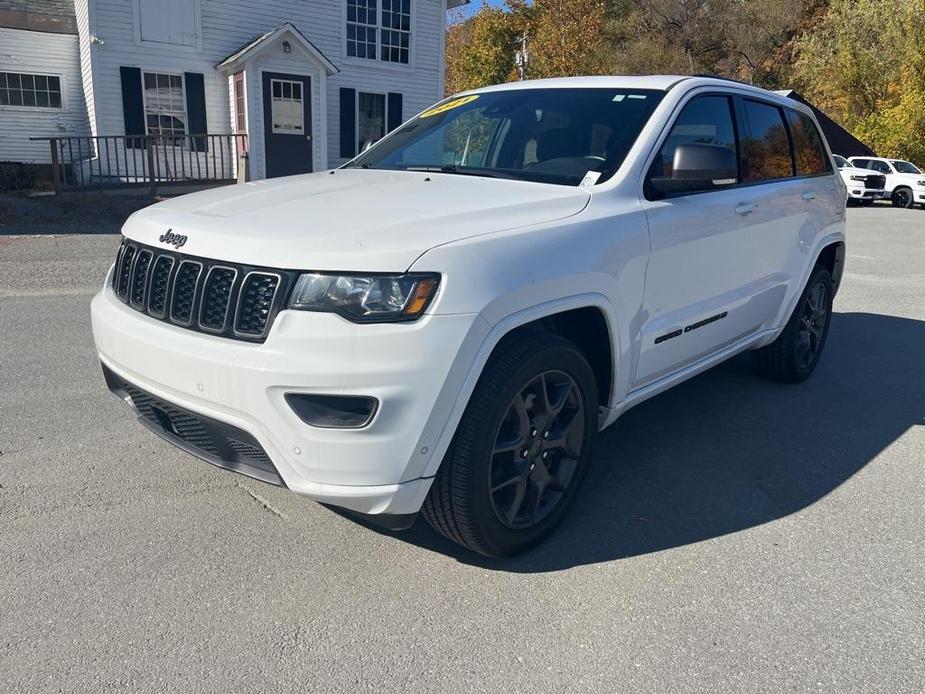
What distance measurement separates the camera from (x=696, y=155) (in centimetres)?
334

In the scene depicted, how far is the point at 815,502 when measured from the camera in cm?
358

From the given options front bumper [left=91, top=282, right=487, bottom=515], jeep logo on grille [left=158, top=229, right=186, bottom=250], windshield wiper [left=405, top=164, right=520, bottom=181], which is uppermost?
windshield wiper [left=405, top=164, right=520, bottom=181]

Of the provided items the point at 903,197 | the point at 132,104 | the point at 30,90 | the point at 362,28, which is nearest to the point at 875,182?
the point at 903,197

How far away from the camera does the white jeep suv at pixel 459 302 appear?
245cm

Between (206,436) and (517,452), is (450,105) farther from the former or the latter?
(206,436)

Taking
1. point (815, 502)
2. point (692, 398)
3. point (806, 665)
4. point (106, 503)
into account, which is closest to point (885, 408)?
point (692, 398)

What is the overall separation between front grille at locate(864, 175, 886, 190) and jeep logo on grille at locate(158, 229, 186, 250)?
88.2 feet

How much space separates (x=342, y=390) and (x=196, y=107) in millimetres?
16964

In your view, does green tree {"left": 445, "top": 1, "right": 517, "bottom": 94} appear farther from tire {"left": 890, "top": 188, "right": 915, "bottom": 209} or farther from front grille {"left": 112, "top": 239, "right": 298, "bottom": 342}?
front grille {"left": 112, "top": 239, "right": 298, "bottom": 342}

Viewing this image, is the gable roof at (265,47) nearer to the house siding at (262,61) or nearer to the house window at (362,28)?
the house siding at (262,61)

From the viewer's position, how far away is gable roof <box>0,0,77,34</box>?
53.8ft

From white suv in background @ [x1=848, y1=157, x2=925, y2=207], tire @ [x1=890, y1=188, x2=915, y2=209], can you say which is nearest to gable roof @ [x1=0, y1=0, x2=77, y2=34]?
white suv in background @ [x1=848, y1=157, x2=925, y2=207]

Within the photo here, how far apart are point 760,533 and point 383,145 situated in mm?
2884

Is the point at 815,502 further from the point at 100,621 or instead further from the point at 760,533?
the point at 100,621
